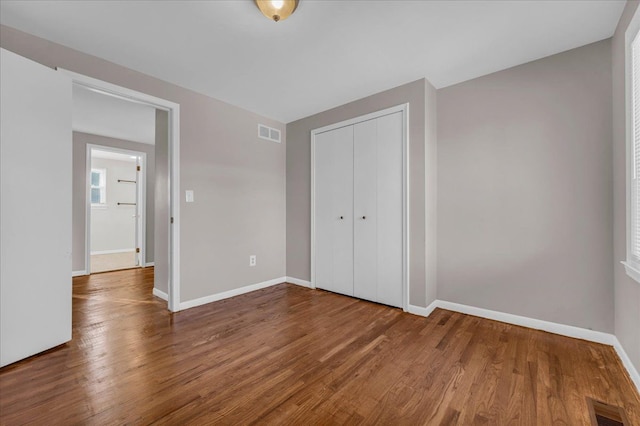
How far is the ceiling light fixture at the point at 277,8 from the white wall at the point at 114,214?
7.08 metres

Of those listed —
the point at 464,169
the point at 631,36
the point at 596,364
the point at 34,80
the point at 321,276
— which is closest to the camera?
the point at 631,36

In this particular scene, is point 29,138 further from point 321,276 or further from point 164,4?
point 321,276

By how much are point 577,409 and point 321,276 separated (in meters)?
2.62

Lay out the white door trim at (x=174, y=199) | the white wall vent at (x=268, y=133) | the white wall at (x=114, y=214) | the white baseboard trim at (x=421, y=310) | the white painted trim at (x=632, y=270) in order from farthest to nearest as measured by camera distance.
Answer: the white wall at (x=114, y=214)
the white wall vent at (x=268, y=133)
the white door trim at (x=174, y=199)
the white baseboard trim at (x=421, y=310)
the white painted trim at (x=632, y=270)

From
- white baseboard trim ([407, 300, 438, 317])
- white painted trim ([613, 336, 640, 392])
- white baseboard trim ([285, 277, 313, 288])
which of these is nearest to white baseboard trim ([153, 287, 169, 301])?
white baseboard trim ([285, 277, 313, 288])

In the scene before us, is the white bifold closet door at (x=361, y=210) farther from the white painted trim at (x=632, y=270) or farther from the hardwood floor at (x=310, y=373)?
the white painted trim at (x=632, y=270)

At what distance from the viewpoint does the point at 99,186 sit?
264 inches

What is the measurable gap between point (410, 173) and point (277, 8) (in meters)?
1.87

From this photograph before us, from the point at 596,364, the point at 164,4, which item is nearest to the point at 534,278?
the point at 596,364

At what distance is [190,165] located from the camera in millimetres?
3016

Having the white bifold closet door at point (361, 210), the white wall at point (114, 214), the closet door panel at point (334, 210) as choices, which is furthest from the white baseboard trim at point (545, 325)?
the white wall at point (114, 214)

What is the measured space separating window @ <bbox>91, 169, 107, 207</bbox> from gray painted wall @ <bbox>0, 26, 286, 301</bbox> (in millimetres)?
5381

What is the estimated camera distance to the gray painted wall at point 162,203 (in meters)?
3.35

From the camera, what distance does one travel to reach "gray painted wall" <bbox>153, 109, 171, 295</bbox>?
335 cm
